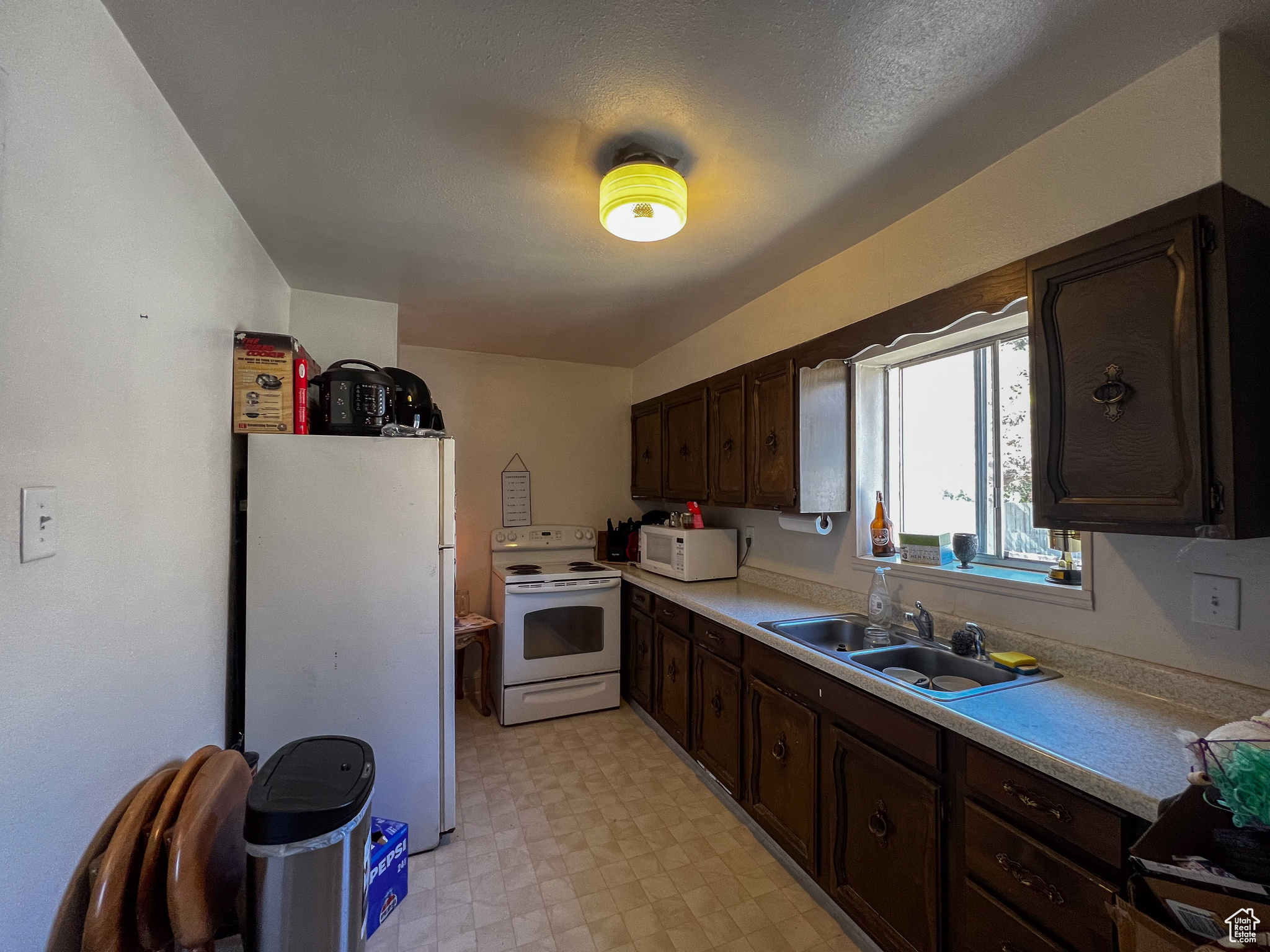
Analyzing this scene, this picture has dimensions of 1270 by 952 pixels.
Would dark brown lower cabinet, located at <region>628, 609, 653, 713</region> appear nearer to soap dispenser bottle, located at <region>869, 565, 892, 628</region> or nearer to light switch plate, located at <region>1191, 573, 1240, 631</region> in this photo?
soap dispenser bottle, located at <region>869, 565, 892, 628</region>

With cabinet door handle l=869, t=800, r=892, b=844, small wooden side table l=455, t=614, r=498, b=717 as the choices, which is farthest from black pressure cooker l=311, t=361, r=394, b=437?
cabinet door handle l=869, t=800, r=892, b=844

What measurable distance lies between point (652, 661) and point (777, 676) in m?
1.21

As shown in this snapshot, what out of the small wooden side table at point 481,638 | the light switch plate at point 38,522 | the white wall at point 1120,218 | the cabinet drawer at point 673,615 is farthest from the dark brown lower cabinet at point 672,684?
the light switch plate at point 38,522

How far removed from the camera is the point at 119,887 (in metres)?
1.01

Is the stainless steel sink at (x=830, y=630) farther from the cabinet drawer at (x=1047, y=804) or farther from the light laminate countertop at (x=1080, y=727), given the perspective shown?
the cabinet drawer at (x=1047, y=804)

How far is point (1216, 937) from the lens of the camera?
2.38 feet

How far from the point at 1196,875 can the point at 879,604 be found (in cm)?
130

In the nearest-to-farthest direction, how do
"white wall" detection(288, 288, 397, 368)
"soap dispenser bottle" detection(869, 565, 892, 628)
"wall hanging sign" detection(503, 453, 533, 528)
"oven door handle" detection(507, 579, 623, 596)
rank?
"soap dispenser bottle" detection(869, 565, 892, 628) → "white wall" detection(288, 288, 397, 368) → "oven door handle" detection(507, 579, 623, 596) → "wall hanging sign" detection(503, 453, 533, 528)

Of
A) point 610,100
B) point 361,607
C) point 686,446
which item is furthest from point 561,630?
point 610,100

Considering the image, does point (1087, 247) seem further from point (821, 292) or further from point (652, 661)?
point (652, 661)

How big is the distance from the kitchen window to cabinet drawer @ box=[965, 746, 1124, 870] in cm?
92

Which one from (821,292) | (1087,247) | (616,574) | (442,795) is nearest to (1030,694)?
(1087,247)

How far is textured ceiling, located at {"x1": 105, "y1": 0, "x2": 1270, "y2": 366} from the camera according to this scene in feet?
3.73

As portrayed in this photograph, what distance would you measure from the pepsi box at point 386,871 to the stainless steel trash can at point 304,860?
0.37 meters
